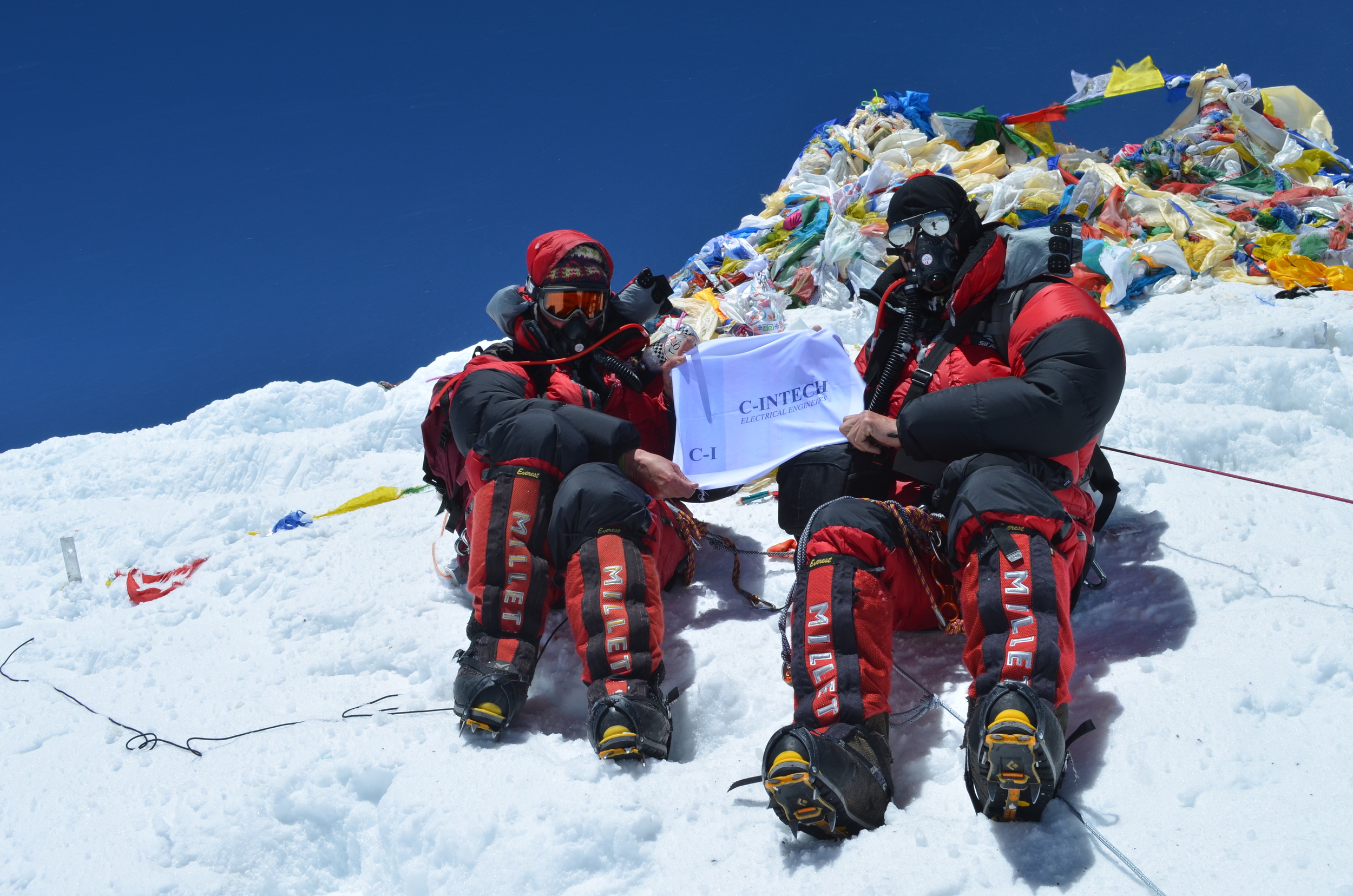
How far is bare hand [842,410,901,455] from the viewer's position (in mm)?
2602

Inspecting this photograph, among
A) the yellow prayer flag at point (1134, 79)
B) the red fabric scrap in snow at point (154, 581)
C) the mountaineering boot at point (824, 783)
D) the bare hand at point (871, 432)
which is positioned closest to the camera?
the mountaineering boot at point (824, 783)

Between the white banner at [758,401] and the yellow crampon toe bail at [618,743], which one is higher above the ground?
the white banner at [758,401]

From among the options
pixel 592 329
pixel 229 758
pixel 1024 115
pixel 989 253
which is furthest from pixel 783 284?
pixel 229 758

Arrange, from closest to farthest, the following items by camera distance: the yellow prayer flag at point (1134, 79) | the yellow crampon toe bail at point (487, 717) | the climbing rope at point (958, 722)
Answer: the climbing rope at point (958, 722) → the yellow crampon toe bail at point (487, 717) → the yellow prayer flag at point (1134, 79)

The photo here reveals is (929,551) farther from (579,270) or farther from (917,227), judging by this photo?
(579,270)

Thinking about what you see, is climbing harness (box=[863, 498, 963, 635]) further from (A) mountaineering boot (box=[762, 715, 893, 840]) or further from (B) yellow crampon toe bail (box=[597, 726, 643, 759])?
(B) yellow crampon toe bail (box=[597, 726, 643, 759])

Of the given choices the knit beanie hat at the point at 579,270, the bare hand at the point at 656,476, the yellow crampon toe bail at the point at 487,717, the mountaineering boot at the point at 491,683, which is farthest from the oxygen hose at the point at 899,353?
the yellow crampon toe bail at the point at 487,717

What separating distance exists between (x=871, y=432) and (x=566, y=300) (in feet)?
4.36

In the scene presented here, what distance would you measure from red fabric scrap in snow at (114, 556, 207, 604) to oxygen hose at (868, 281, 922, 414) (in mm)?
3464

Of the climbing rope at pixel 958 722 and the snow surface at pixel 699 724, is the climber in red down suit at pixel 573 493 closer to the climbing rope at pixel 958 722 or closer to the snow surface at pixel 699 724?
the snow surface at pixel 699 724

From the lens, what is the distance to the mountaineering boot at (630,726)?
219 cm

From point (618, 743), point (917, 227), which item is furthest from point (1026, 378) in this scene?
point (618, 743)

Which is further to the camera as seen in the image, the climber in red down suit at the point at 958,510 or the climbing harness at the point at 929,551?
the climbing harness at the point at 929,551

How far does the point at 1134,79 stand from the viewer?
7.80 m
